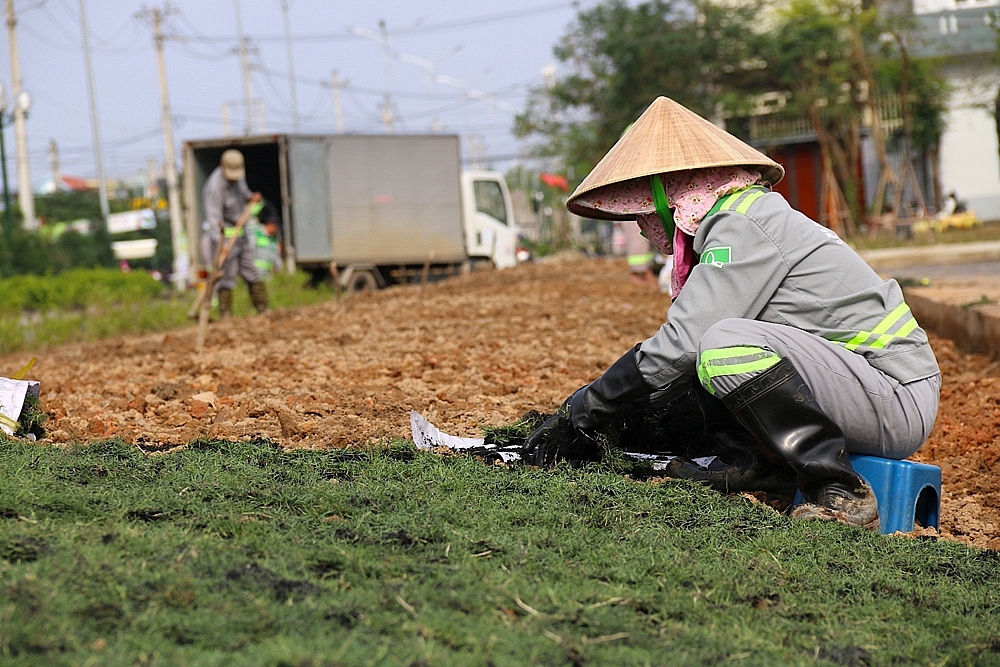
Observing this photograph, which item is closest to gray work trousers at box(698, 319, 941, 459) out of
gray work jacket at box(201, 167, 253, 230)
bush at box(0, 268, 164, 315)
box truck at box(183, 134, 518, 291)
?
gray work jacket at box(201, 167, 253, 230)

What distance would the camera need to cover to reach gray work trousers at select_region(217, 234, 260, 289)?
36.7 feet

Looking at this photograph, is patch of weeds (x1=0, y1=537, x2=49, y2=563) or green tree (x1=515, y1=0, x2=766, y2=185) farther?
green tree (x1=515, y1=0, x2=766, y2=185)

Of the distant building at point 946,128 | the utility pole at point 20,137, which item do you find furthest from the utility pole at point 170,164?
the distant building at point 946,128

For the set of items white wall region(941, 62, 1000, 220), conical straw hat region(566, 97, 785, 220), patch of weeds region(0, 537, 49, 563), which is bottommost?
patch of weeds region(0, 537, 49, 563)

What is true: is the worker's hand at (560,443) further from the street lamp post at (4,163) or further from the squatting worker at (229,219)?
the street lamp post at (4,163)

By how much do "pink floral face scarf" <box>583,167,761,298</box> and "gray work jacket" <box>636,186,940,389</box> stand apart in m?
0.14

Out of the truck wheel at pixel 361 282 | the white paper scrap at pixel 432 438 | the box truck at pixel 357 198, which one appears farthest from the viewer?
the truck wheel at pixel 361 282

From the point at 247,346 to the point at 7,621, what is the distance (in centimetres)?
568

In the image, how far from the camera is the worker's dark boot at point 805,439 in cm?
300

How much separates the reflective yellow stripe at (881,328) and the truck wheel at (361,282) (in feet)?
42.6

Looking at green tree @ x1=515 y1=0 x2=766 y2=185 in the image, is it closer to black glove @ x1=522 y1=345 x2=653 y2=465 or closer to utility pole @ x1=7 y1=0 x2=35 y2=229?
utility pole @ x1=7 y1=0 x2=35 y2=229

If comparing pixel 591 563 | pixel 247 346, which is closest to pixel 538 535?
pixel 591 563

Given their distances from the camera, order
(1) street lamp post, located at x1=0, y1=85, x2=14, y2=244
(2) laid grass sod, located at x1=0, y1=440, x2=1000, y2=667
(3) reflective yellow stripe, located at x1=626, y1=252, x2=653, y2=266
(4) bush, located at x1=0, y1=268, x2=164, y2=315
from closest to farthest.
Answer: (2) laid grass sod, located at x1=0, y1=440, x2=1000, y2=667 → (3) reflective yellow stripe, located at x1=626, y1=252, x2=653, y2=266 → (4) bush, located at x1=0, y1=268, x2=164, y2=315 → (1) street lamp post, located at x1=0, y1=85, x2=14, y2=244

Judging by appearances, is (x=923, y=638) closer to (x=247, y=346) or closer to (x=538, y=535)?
(x=538, y=535)
